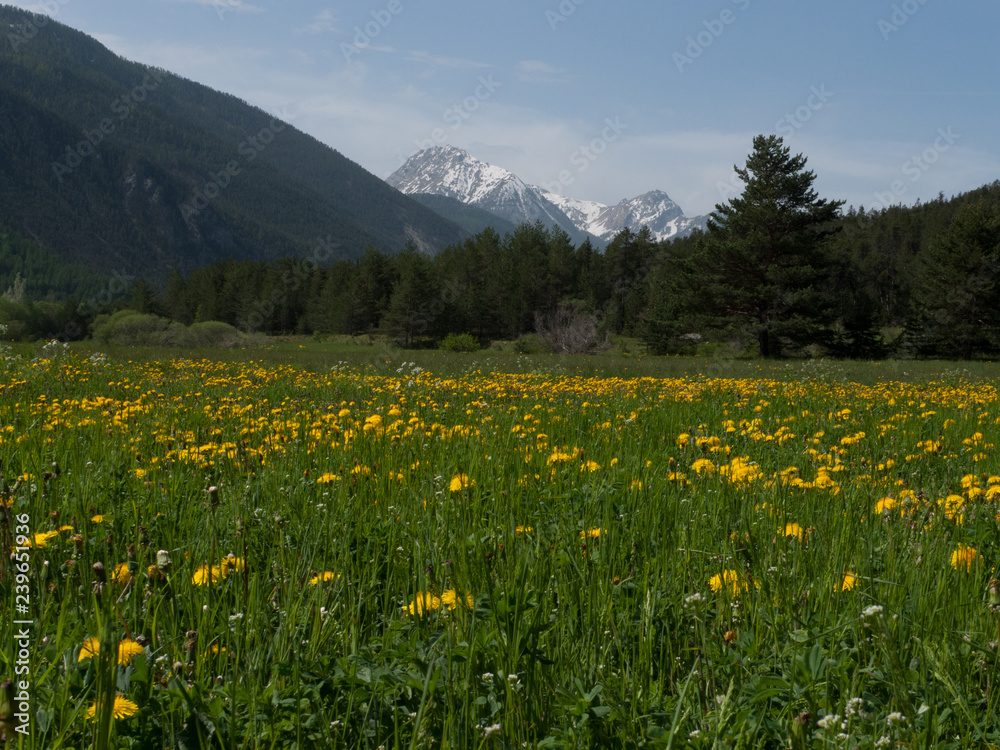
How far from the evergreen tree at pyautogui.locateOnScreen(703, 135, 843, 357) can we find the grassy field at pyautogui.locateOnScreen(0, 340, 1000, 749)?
101 ft

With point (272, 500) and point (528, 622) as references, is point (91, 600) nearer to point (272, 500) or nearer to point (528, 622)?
point (272, 500)

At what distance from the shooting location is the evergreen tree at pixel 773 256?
104 ft

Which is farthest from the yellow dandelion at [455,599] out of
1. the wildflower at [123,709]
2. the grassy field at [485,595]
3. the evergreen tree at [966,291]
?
the evergreen tree at [966,291]

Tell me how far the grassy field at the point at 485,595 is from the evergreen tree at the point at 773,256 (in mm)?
30711

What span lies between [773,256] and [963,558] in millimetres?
35220

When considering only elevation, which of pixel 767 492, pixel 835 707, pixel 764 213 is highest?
pixel 764 213

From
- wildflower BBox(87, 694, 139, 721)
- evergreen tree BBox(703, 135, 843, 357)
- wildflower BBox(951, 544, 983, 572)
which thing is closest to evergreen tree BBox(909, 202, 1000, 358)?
evergreen tree BBox(703, 135, 843, 357)

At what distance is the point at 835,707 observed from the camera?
1.26 m

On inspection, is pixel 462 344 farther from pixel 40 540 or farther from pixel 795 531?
pixel 40 540

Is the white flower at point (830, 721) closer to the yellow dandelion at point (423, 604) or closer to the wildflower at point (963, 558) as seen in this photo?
the yellow dandelion at point (423, 604)

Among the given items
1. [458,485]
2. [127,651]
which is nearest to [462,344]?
[458,485]

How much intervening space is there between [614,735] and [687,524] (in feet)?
4.14

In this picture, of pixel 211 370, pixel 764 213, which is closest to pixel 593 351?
pixel 764 213

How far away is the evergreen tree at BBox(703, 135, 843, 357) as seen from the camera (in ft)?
104
